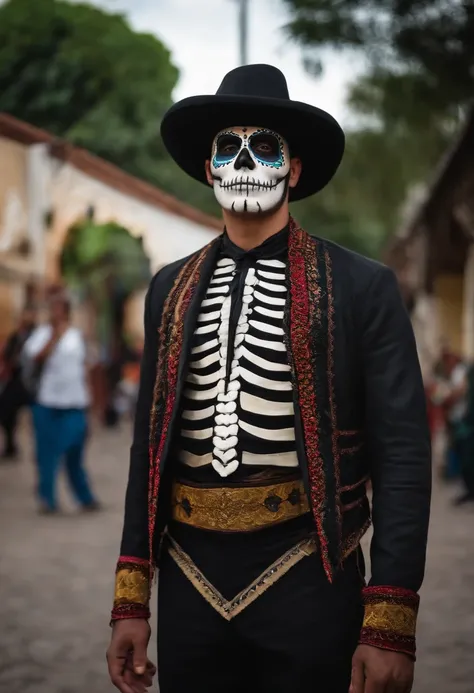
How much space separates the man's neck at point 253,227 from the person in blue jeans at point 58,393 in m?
6.79

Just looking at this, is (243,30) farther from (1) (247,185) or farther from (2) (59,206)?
(1) (247,185)

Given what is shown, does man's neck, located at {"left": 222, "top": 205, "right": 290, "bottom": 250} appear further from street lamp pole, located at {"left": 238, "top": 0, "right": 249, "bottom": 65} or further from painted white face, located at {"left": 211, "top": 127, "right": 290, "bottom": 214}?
street lamp pole, located at {"left": 238, "top": 0, "right": 249, "bottom": 65}

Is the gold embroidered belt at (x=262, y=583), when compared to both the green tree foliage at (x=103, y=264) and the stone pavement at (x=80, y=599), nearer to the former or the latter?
the stone pavement at (x=80, y=599)

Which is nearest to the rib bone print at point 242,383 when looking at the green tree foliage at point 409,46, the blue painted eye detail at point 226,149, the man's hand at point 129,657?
the blue painted eye detail at point 226,149

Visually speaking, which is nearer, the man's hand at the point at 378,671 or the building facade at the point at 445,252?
the man's hand at the point at 378,671

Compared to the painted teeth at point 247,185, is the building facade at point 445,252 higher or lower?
higher

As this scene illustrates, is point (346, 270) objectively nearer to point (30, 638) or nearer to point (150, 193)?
point (30, 638)

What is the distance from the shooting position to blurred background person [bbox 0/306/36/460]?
13078 millimetres

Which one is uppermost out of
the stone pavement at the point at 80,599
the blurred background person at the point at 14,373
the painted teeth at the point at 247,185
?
the blurred background person at the point at 14,373

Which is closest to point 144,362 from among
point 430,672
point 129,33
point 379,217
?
point 430,672

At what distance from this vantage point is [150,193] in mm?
10227

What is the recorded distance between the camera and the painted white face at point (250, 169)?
9.84 ft

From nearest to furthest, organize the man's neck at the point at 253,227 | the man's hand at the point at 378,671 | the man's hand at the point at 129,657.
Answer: the man's hand at the point at 378,671 < the man's hand at the point at 129,657 < the man's neck at the point at 253,227

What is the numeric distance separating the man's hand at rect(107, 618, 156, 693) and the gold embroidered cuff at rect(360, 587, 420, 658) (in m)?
0.59
